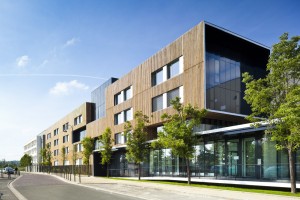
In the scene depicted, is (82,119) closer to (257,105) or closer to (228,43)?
(228,43)

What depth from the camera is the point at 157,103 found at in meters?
40.1

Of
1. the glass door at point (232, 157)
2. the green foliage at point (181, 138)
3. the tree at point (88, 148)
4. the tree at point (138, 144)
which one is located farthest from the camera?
the tree at point (88, 148)

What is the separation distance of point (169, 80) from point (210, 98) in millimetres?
6370

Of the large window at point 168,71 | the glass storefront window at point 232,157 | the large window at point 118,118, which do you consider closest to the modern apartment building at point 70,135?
the large window at point 118,118

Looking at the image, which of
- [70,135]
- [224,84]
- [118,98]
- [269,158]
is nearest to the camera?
[269,158]

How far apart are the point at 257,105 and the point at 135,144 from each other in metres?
20.2

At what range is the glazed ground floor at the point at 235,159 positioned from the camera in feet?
77.9

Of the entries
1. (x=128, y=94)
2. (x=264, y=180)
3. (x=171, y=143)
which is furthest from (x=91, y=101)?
(x=264, y=180)

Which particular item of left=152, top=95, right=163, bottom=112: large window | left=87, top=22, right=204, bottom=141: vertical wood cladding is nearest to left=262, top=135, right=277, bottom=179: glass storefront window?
left=87, top=22, right=204, bottom=141: vertical wood cladding

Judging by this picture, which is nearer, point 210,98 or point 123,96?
point 210,98

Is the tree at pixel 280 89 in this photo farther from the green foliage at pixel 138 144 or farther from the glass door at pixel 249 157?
the green foliage at pixel 138 144

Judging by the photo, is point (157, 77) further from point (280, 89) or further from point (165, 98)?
point (280, 89)

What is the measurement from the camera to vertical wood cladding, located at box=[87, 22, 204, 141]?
107ft

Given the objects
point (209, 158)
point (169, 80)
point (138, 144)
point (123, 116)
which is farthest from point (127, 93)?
point (209, 158)
